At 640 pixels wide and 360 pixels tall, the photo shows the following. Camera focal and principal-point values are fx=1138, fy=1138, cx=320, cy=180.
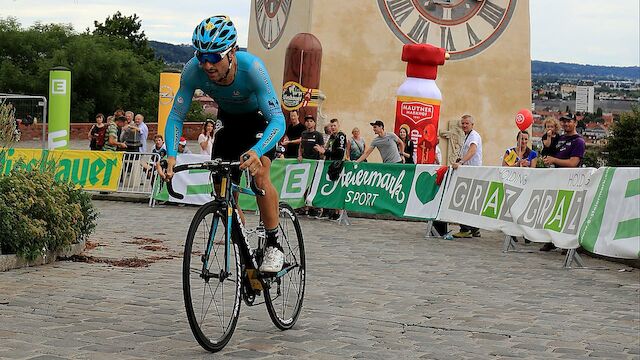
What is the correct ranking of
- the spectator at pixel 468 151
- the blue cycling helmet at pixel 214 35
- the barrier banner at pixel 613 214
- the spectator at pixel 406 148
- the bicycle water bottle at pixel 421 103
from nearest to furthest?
the blue cycling helmet at pixel 214 35 < the barrier banner at pixel 613 214 < the spectator at pixel 468 151 < the spectator at pixel 406 148 < the bicycle water bottle at pixel 421 103

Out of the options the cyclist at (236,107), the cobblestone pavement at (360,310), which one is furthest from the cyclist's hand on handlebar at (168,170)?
the cobblestone pavement at (360,310)

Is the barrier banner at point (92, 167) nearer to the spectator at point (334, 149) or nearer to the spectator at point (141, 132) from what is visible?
the spectator at point (141, 132)

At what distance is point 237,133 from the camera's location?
772cm

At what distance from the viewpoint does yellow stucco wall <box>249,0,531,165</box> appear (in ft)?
115

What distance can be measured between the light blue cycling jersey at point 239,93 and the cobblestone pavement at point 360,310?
1.39 meters

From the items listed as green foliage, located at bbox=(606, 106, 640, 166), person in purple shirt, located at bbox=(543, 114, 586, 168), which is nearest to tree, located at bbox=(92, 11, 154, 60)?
green foliage, located at bbox=(606, 106, 640, 166)

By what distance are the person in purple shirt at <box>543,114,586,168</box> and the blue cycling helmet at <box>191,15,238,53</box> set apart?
33.8 feet

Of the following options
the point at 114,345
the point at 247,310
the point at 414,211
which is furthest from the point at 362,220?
the point at 114,345

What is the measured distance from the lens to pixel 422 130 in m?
25.5

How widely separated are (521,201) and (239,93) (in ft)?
29.4

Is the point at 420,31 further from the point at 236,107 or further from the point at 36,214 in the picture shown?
the point at 236,107

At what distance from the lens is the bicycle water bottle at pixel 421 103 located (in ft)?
82.6

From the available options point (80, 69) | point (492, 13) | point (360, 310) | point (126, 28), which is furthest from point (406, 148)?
point (126, 28)

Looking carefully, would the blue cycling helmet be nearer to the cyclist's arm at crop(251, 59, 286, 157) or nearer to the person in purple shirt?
the cyclist's arm at crop(251, 59, 286, 157)
